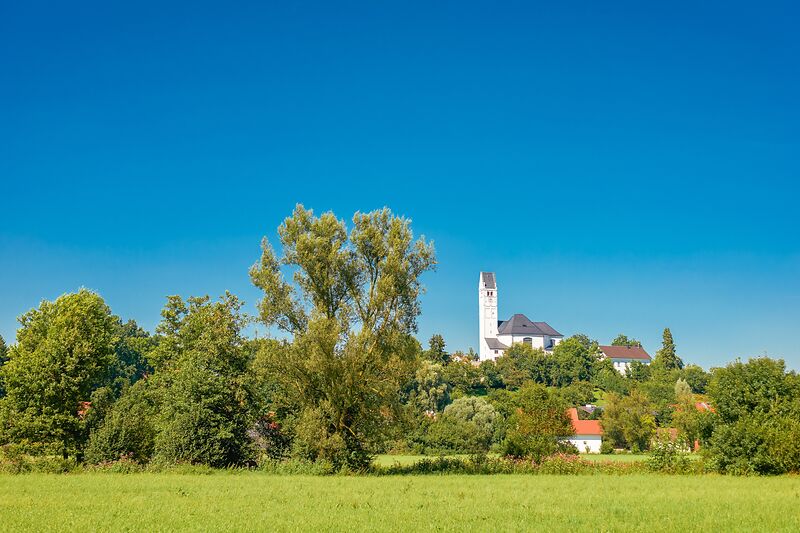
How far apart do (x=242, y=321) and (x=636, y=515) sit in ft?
104

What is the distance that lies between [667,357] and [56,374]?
182 meters

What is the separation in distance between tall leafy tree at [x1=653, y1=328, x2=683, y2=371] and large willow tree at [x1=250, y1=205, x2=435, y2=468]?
538 feet

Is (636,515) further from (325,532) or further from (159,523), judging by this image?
(159,523)

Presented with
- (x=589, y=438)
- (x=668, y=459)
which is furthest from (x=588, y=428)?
(x=668, y=459)

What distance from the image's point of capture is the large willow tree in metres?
33.8

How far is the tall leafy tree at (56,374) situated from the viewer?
3806cm

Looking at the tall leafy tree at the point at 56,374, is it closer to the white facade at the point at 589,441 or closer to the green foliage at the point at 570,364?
the white facade at the point at 589,441

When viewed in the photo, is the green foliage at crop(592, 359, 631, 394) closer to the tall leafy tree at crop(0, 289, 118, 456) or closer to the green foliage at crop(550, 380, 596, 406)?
the green foliage at crop(550, 380, 596, 406)

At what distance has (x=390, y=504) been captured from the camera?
21.0m

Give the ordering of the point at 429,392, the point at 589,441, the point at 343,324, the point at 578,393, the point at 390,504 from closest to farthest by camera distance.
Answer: the point at 390,504, the point at 343,324, the point at 589,441, the point at 429,392, the point at 578,393

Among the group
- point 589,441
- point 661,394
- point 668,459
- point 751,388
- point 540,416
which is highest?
point 661,394

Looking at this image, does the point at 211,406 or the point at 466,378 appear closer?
the point at 211,406

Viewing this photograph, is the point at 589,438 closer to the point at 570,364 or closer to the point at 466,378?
the point at 466,378

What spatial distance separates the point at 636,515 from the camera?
1870cm
